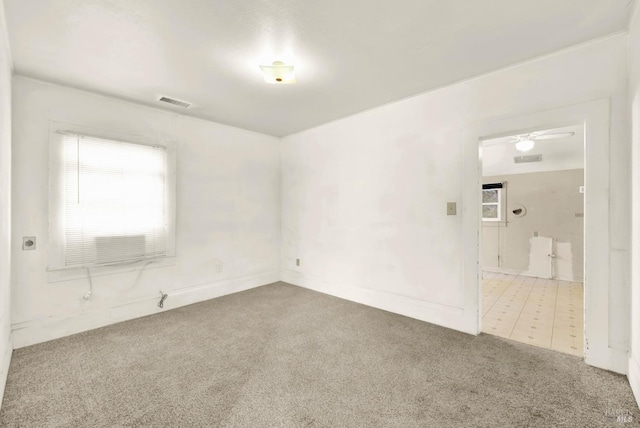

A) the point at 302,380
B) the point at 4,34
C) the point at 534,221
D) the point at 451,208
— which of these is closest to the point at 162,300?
the point at 302,380

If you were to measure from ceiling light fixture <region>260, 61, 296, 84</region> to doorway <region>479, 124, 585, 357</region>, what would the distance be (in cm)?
388

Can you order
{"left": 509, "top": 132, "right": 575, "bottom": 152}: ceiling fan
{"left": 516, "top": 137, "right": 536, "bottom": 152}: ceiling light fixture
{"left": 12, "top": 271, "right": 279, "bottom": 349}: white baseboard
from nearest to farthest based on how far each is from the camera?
{"left": 12, "top": 271, "right": 279, "bottom": 349}: white baseboard < {"left": 509, "top": 132, "right": 575, "bottom": 152}: ceiling fan < {"left": 516, "top": 137, "right": 536, "bottom": 152}: ceiling light fixture

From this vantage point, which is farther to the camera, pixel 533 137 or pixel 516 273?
pixel 516 273

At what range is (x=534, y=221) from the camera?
5.90 m

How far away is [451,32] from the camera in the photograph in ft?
7.29

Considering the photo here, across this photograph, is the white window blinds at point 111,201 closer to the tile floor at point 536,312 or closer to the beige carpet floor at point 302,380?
the beige carpet floor at point 302,380

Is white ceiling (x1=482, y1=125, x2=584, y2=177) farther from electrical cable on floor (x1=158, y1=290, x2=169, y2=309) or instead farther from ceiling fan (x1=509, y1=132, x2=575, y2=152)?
electrical cable on floor (x1=158, y1=290, x2=169, y2=309)

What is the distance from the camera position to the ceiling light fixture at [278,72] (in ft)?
8.37

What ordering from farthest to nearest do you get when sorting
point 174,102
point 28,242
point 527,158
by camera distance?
point 527,158, point 174,102, point 28,242

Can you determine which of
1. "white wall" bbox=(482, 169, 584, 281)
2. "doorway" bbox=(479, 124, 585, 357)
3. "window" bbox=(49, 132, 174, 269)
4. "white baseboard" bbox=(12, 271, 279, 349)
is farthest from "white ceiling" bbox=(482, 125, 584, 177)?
"window" bbox=(49, 132, 174, 269)

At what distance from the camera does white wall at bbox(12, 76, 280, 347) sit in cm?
286

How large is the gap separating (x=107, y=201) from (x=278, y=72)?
2491mm

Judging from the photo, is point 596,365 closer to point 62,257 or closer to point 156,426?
point 156,426

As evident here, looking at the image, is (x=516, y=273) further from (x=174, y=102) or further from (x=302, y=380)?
(x=174, y=102)
